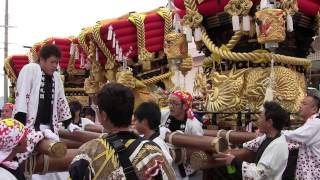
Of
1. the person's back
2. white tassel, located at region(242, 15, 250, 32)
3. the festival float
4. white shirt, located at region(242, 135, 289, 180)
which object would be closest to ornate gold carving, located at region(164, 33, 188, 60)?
the festival float

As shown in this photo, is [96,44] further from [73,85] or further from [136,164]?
[136,164]

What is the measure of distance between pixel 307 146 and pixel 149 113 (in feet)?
4.18

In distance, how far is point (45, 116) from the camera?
394cm

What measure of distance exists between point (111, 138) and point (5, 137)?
80 centimetres

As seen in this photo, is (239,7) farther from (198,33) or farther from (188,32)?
(188,32)

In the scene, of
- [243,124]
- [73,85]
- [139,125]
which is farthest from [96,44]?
[139,125]

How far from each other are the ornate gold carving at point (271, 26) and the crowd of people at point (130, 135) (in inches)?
21.4

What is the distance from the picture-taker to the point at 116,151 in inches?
73.7

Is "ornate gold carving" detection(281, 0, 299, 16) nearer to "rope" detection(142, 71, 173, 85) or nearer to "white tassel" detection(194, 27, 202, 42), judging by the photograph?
"white tassel" detection(194, 27, 202, 42)

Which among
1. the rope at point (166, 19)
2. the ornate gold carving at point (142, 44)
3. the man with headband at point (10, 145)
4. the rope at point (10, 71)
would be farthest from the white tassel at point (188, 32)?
the rope at point (10, 71)

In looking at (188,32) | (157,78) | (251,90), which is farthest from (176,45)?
(157,78)

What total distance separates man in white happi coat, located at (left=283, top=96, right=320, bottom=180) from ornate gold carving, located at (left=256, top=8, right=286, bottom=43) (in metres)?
0.54

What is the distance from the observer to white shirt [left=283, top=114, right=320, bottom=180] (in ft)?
10.7

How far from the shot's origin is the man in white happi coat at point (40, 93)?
375 cm
